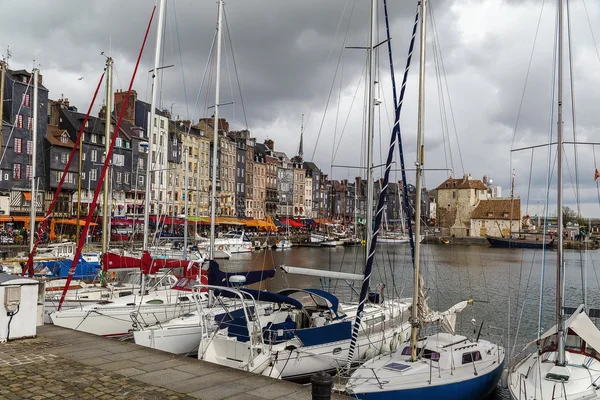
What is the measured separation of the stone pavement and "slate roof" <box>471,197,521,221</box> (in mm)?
123114

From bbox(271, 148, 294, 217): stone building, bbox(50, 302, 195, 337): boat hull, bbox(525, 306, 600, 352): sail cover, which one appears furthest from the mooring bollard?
bbox(271, 148, 294, 217): stone building

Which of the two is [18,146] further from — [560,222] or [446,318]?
[560,222]

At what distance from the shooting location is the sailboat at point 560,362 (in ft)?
41.8

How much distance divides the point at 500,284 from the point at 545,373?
115ft

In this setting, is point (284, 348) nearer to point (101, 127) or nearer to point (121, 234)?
point (121, 234)

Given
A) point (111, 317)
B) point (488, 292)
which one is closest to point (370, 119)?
point (111, 317)

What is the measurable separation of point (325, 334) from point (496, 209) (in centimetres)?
12121

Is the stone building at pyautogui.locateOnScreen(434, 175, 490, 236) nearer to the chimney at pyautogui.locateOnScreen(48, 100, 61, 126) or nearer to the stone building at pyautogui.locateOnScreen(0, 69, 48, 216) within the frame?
the chimney at pyautogui.locateOnScreen(48, 100, 61, 126)

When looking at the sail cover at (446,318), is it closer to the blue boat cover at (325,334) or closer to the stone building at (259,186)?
the blue boat cover at (325,334)

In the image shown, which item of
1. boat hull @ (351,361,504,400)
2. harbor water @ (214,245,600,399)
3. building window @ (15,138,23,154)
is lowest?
harbor water @ (214,245,600,399)

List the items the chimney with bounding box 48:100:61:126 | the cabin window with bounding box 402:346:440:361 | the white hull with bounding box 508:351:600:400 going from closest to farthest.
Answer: the white hull with bounding box 508:351:600:400 < the cabin window with bounding box 402:346:440:361 < the chimney with bounding box 48:100:61:126

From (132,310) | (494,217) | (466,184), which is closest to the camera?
(132,310)

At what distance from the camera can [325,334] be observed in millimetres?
16078

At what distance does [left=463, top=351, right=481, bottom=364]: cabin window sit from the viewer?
14.9 meters
